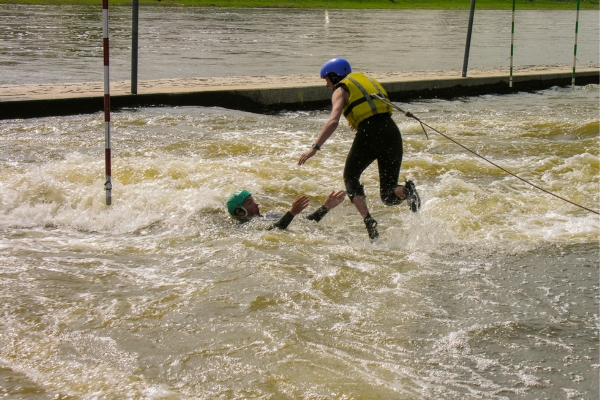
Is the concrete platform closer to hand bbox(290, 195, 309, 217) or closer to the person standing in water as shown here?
hand bbox(290, 195, 309, 217)

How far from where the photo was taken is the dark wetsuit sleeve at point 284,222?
6.52 meters

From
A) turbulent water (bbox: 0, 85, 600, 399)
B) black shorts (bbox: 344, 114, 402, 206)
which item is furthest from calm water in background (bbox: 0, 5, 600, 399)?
black shorts (bbox: 344, 114, 402, 206)

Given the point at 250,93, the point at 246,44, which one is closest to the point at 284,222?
the point at 250,93

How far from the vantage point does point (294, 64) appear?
17.9m

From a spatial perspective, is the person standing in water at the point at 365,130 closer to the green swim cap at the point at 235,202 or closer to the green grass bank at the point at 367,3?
the green swim cap at the point at 235,202

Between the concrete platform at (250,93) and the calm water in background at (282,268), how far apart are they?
317mm

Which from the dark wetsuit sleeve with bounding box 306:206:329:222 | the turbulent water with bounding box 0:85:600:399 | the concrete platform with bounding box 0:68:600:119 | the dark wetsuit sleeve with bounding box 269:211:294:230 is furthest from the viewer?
the concrete platform with bounding box 0:68:600:119

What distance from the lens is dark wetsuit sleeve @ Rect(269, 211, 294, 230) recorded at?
6.52 m

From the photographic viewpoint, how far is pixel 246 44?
2267cm

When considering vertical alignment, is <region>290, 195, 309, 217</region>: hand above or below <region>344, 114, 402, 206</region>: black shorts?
below

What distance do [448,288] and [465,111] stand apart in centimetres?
847

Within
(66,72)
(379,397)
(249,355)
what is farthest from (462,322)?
(66,72)

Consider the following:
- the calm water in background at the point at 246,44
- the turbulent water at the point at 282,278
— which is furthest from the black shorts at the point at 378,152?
the calm water in background at the point at 246,44

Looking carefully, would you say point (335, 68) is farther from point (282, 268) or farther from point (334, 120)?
point (282, 268)
